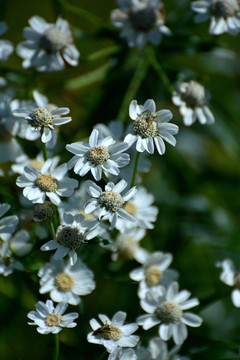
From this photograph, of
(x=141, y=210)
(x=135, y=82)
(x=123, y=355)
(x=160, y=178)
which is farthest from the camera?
(x=160, y=178)

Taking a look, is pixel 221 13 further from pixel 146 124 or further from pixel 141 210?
pixel 141 210

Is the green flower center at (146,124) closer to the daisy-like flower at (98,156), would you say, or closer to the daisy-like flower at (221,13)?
the daisy-like flower at (98,156)

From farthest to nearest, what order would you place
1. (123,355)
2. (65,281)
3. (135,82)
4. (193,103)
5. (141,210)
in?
(135,82)
(193,103)
(141,210)
(65,281)
(123,355)

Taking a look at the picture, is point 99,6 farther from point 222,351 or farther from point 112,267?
point 222,351

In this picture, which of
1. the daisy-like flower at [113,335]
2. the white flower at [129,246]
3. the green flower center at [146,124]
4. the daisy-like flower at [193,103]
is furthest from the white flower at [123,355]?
the daisy-like flower at [193,103]

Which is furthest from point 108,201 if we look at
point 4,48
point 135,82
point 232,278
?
point 4,48

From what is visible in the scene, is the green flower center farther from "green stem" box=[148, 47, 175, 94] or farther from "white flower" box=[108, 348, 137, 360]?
"white flower" box=[108, 348, 137, 360]

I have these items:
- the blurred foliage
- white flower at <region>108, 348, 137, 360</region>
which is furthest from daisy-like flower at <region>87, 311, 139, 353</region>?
the blurred foliage
